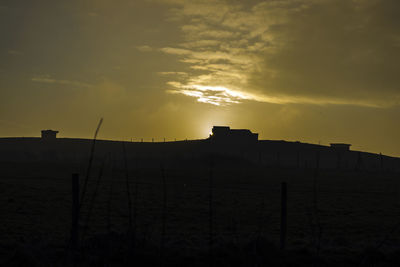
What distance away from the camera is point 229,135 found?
90562 mm

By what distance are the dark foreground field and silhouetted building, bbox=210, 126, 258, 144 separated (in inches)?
2349

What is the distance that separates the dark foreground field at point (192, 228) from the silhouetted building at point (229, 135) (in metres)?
59.7

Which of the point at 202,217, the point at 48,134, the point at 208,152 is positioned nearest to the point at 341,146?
the point at 208,152

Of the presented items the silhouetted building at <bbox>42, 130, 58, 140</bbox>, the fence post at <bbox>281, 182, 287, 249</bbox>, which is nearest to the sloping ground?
the silhouetted building at <bbox>42, 130, 58, 140</bbox>

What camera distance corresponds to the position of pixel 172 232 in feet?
48.3

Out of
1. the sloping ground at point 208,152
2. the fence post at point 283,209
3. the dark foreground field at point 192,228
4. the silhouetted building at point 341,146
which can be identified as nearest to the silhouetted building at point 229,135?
the sloping ground at point 208,152

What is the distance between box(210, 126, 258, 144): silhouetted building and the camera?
90.4 meters

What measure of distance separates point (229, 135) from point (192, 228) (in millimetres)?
75128

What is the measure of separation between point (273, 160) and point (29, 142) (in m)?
60.3

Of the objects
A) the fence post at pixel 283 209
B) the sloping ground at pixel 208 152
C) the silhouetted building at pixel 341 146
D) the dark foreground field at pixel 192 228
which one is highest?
the silhouetted building at pixel 341 146

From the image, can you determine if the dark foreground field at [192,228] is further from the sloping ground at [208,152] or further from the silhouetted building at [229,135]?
the silhouetted building at [229,135]

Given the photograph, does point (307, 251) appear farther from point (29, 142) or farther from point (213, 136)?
point (29, 142)

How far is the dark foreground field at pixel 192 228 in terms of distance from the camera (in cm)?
829

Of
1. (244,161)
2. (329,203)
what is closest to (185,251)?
(329,203)
